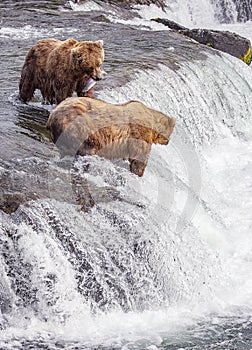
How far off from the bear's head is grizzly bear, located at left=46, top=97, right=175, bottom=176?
Answer: 66 centimetres

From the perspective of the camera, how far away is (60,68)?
251 inches

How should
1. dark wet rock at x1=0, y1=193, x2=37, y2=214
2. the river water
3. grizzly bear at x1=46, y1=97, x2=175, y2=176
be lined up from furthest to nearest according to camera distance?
grizzly bear at x1=46, y1=97, x2=175, y2=176 → dark wet rock at x1=0, y1=193, x2=37, y2=214 → the river water

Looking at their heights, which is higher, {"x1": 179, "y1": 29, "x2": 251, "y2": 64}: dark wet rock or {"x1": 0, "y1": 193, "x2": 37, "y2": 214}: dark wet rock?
{"x1": 0, "y1": 193, "x2": 37, "y2": 214}: dark wet rock

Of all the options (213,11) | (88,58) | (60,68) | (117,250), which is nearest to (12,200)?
(117,250)

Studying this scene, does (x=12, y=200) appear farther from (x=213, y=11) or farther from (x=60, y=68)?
(x=213, y=11)

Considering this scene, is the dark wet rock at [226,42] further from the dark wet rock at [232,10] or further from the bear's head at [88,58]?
the bear's head at [88,58]

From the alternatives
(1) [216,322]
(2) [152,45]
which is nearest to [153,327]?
(1) [216,322]

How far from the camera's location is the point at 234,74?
11.0 m

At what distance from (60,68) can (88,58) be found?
388 millimetres

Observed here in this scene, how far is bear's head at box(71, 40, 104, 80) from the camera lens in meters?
6.11

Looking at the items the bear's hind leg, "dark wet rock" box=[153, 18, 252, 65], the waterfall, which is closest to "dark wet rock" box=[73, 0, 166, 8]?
the waterfall

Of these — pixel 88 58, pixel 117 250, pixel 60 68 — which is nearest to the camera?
pixel 117 250

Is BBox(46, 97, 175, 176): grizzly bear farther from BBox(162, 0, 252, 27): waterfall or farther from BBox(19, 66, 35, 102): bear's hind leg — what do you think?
BBox(162, 0, 252, 27): waterfall

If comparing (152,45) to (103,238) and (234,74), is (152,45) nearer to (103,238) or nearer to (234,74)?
(234,74)
